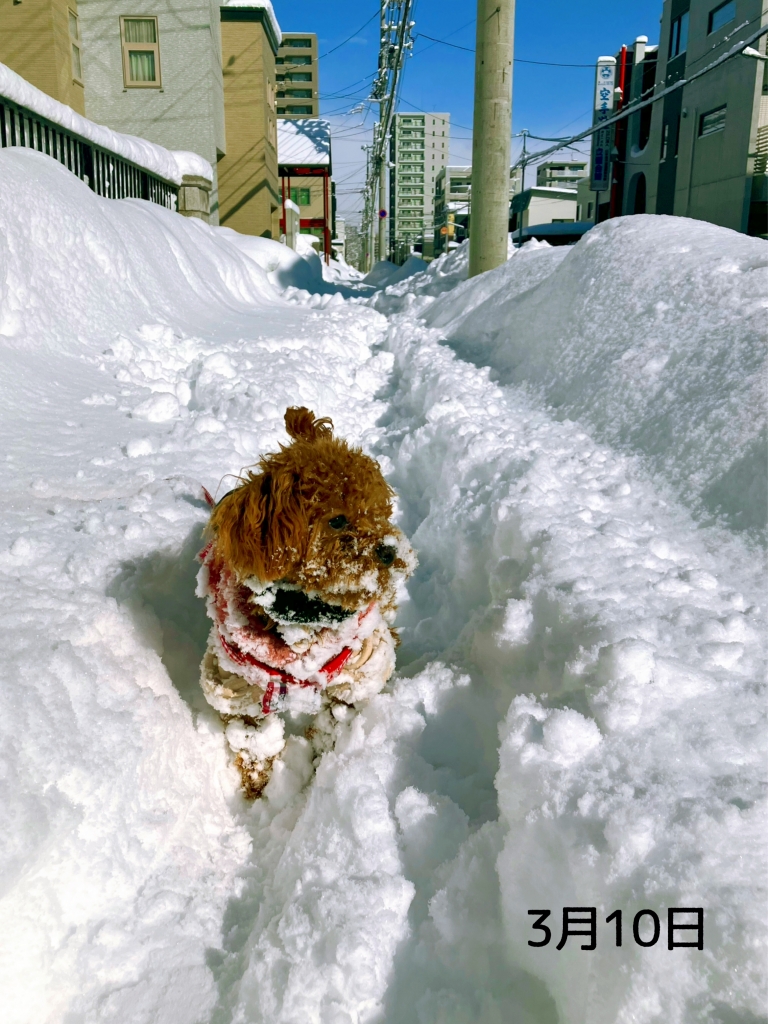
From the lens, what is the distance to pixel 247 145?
22.9 m

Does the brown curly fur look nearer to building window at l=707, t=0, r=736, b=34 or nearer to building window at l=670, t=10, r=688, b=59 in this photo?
building window at l=707, t=0, r=736, b=34

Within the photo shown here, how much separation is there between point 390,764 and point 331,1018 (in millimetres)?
763

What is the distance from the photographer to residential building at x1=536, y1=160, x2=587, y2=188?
7961 centimetres

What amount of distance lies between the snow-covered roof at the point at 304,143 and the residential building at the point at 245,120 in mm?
9674

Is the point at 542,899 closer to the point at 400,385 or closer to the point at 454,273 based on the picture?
the point at 400,385

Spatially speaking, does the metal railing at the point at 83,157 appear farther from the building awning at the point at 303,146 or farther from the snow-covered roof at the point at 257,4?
the building awning at the point at 303,146

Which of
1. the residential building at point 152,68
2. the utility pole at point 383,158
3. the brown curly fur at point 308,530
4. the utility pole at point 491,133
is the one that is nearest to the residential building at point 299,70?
the utility pole at point 383,158

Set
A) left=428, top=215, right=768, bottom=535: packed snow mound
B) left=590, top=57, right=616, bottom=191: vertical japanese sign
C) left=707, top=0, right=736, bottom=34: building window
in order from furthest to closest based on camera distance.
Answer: left=590, top=57, right=616, bottom=191: vertical japanese sign → left=707, top=0, right=736, bottom=34: building window → left=428, top=215, right=768, bottom=535: packed snow mound

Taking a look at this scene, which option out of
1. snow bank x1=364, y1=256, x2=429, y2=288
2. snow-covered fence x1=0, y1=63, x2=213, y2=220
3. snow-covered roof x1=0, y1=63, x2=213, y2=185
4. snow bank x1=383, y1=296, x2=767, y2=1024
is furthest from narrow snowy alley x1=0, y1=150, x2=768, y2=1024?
snow bank x1=364, y1=256, x2=429, y2=288

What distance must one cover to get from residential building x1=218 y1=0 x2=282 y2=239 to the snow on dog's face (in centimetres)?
2399

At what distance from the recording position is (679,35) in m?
28.2

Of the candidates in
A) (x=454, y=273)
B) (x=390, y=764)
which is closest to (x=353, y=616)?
(x=390, y=764)

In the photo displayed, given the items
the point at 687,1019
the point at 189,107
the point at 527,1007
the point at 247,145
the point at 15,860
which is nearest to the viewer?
the point at 687,1019

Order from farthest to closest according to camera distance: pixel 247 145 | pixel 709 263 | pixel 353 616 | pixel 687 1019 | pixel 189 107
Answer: pixel 247 145
pixel 189 107
pixel 709 263
pixel 353 616
pixel 687 1019
